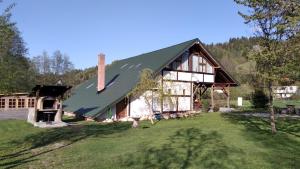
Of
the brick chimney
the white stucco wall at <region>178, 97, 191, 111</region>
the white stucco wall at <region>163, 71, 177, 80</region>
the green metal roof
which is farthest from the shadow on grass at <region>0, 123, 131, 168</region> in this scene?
the white stucco wall at <region>178, 97, 191, 111</region>

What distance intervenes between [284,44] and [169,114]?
14.8 m

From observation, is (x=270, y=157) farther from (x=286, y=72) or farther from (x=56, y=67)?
(x=56, y=67)

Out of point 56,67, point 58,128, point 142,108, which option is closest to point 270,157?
point 58,128

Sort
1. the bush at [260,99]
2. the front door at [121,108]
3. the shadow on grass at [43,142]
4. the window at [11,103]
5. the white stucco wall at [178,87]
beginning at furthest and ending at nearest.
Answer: the bush at [260,99], the window at [11,103], the white stucco wall at [178,87], the front door at [121,108], the shadow on grass at [43,142]

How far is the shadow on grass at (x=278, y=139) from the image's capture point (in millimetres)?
11445

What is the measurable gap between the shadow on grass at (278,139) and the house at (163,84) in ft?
24.8

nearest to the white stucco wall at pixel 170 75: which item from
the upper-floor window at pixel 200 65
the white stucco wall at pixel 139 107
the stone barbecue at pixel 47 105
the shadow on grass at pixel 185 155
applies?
the upper-floor window at pixel 200 65

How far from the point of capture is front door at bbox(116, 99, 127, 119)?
27.7 metres

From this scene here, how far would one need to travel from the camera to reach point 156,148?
45.1ft

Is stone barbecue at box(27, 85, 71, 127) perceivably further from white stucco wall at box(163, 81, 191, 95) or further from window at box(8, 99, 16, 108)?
white stucco wall at box(163, 81, 191, 95)

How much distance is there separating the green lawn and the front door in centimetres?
698

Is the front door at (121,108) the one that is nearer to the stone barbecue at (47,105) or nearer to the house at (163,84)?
the house at (163,84)

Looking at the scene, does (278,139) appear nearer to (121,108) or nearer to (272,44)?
(272,44)

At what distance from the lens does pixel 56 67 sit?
255ft
